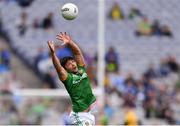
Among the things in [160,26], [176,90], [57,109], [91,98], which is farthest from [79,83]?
[160,26]

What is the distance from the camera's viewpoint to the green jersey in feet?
32.4

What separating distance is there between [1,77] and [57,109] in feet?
7.06

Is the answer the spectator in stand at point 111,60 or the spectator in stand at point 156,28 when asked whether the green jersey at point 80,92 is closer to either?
the spectator in stand at point 111,60

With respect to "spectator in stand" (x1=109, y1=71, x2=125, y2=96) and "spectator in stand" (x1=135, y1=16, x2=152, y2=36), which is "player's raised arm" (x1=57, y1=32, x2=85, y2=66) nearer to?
"spectator in stand" (x1=109, y1=71, x2=125, y2=96)

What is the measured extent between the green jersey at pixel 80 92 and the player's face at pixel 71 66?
0.21 feet

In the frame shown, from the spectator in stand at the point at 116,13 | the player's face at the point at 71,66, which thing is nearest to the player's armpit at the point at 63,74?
the player's face at the point at 71,66

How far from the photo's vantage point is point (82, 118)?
32.4ft

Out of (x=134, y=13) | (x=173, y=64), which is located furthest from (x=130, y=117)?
(x=134, y=13)

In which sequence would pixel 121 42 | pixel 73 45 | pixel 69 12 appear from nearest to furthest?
pixel 73 45 < pixel 69 12 < pixel 121 42

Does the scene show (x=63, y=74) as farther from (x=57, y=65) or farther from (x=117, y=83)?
(x=117, y=83)

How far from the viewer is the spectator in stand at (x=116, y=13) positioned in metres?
20.9

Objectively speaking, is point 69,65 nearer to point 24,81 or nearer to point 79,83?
point 79,83

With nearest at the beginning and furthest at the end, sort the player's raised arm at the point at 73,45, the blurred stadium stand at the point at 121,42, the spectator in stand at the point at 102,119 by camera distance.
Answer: the player's raised arm at the point at 73,45 < the spectator in stand at the point at 102,119 < the blurred stadium stand at the point at 121,42

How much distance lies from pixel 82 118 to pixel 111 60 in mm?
10284
